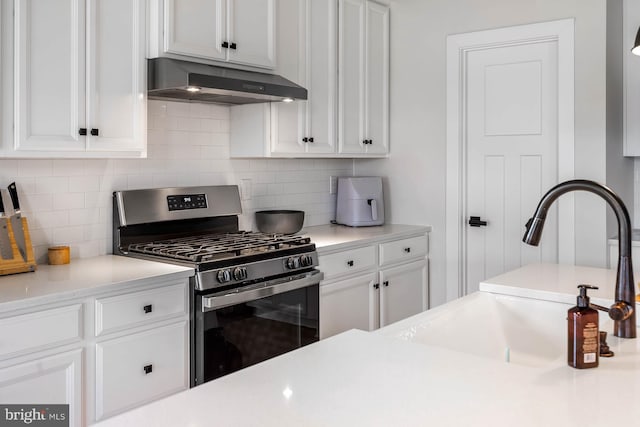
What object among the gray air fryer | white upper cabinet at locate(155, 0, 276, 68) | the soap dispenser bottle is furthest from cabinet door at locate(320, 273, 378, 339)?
the soap dispenser bottle

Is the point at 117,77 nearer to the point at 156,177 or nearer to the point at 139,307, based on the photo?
the point at 156,177

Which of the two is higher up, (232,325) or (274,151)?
(274,151)

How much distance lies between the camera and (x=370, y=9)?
4215mm

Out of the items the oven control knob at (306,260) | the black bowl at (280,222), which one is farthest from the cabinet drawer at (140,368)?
the black bowl at (280,222)

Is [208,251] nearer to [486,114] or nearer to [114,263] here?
[114,263]

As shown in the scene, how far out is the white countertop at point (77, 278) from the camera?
210 centimetres

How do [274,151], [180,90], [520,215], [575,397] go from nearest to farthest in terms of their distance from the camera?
1. [575,397]
2. [180,90]
3. [274,151]
4. [520,215]

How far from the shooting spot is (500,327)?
2096 millimetres

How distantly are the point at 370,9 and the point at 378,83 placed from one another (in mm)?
503

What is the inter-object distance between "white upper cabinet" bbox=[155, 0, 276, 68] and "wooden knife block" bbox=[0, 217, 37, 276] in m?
0.98

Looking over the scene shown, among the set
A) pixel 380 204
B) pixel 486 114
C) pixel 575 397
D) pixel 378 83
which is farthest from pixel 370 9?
pixel 575 397

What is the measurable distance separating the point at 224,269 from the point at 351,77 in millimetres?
1894

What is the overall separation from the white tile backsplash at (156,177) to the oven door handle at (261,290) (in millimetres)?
733

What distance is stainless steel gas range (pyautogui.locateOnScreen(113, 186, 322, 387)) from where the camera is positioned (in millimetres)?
2664
